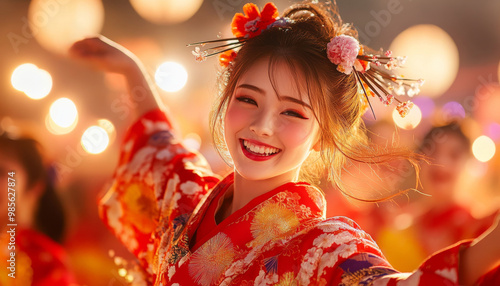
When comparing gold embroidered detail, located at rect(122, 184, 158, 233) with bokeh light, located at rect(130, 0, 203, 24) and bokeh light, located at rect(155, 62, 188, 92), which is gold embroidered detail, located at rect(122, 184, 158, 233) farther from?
bokeh light, located at rect(130, 0, 203, 24)

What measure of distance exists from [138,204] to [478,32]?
4.08 m

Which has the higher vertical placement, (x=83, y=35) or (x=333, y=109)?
(x=83, y=35)

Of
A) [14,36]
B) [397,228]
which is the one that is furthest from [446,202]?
[14,36]

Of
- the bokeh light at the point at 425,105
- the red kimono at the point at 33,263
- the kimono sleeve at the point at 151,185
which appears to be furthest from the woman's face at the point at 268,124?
the bokeh light at the point at 425,105

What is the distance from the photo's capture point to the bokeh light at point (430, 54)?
418 cm

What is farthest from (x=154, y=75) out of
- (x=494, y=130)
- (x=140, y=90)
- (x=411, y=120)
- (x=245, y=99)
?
(x=494, y=130)

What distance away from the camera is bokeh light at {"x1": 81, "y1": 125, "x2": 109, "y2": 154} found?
10.2 feet

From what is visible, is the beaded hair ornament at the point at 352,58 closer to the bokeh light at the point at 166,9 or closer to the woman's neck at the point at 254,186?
the woman's neck at the point at 254,186

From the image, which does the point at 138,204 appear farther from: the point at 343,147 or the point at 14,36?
the point at 14,36

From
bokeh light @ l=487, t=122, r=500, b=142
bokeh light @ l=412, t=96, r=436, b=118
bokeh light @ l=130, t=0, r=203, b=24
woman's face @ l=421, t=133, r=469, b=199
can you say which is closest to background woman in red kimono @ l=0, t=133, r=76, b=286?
bokeh light @ l=130, t=0, r=203, b=24

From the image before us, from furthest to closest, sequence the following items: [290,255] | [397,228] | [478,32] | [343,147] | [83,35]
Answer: [478,32], [397,228], [83,35], [343,147], [290,255]

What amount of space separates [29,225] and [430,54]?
164 inches

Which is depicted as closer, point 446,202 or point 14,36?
point 14,36

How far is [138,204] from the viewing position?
1.50 metres
